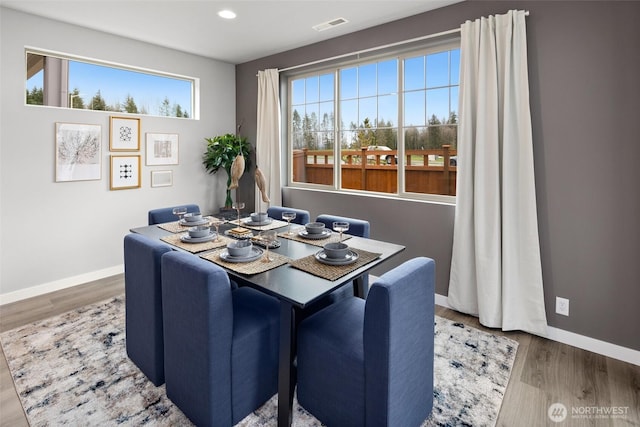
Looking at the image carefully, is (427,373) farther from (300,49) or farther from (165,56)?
(165,56)

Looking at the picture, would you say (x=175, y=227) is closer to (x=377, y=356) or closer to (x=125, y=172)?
(x=125, y=172)

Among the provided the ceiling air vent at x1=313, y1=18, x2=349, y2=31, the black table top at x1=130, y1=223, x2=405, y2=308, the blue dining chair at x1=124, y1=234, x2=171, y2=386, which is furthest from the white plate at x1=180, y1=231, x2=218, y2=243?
the ceiling air vent at x1=313, y1=18, x2=349, y2=31

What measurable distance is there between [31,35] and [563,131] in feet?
15.0

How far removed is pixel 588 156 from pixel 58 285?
4.79 m

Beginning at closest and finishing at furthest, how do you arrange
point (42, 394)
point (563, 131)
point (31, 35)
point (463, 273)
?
point (42, 394)
point (563, 131)
point (463, 273)
point (31, 35)

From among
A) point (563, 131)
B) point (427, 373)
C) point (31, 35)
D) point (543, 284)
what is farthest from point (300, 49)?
point (427, 373)

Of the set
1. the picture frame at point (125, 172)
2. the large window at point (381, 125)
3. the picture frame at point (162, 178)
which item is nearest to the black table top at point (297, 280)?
the large window at point (381, 125)

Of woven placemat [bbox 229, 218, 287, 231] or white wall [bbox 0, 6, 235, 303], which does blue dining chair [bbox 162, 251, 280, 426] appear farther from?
white wall [bbox 0, 6, 235, 303]

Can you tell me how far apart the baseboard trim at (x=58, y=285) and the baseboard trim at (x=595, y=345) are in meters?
4.31

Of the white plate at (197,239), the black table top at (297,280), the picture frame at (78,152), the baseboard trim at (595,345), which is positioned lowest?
the baseboard trim at (595,345)

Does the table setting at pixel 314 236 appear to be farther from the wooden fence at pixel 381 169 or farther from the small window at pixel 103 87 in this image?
the small window at pixel 103 87

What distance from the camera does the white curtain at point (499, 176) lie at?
260 centimetres

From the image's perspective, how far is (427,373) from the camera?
1770 millimetres

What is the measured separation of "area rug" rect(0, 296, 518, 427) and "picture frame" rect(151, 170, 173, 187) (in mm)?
1847
